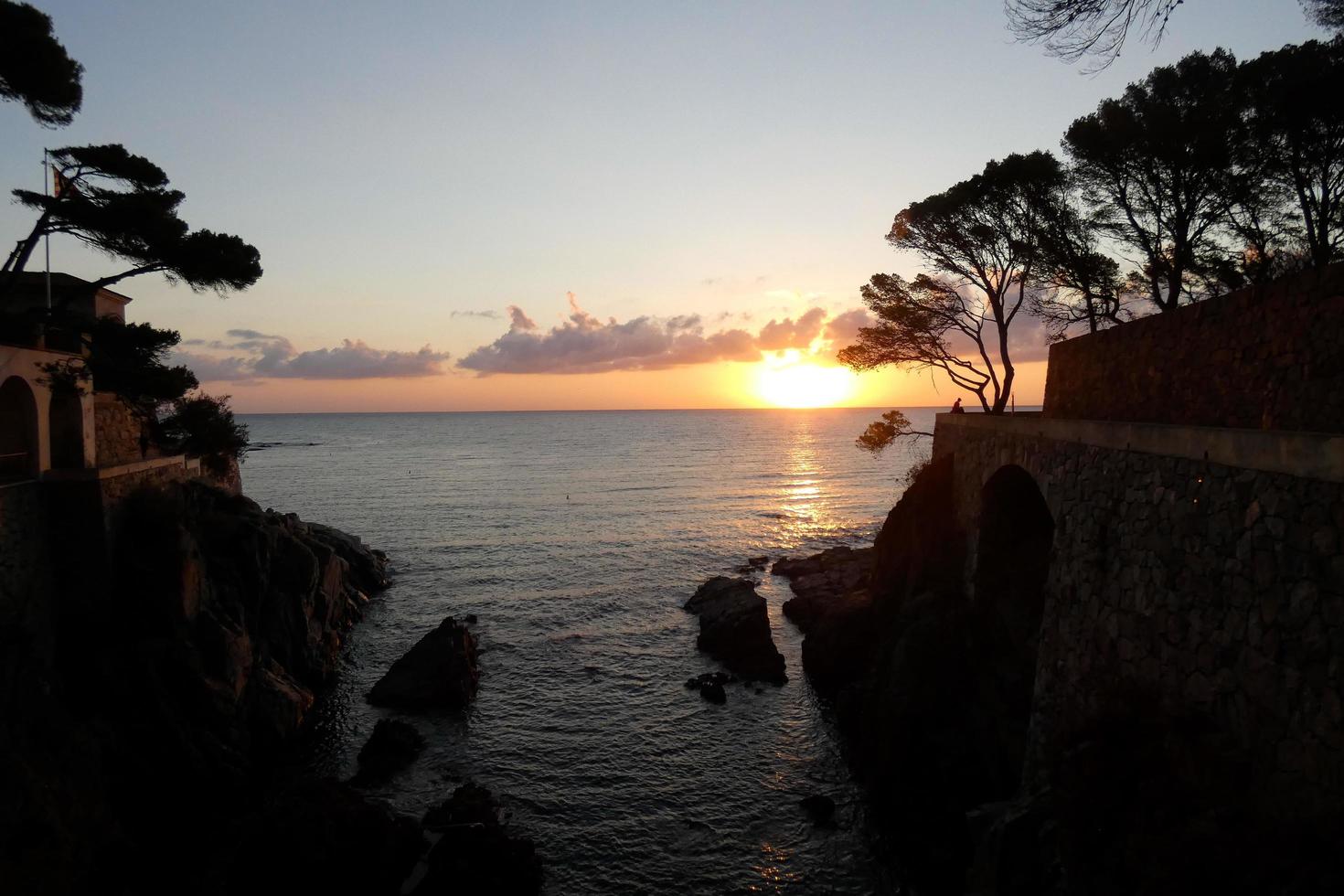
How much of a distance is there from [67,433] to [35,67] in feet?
36.6

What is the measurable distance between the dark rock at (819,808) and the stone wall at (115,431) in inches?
981

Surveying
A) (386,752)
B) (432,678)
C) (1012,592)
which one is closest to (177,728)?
(386,752)

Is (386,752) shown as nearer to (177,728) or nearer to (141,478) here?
(177,728)

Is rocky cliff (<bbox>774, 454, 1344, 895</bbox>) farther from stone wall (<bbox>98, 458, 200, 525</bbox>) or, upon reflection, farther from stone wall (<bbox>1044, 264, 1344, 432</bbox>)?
stone wall (<bbox>98, 458, 200, 525</bbox>)

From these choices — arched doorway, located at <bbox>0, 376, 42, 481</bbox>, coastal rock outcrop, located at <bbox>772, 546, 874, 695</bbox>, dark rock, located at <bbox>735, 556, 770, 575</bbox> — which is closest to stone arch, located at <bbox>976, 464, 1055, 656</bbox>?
coastal rock outcrop, located at <bbox>772, 546, 874, 695</bbox>

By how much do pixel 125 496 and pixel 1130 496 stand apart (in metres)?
27.4

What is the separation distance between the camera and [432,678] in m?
26.5

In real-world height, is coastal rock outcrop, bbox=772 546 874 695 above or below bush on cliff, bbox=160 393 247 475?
below

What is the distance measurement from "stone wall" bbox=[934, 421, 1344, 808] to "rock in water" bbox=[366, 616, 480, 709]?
751 inches

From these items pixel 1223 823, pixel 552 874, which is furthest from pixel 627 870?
pixel 1223 823

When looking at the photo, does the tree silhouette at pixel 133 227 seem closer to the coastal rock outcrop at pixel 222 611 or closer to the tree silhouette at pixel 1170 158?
the coastal rock outcrop at pixel 222 611

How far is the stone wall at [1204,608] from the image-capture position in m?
8.14

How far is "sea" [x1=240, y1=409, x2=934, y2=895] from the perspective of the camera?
58.6 ft

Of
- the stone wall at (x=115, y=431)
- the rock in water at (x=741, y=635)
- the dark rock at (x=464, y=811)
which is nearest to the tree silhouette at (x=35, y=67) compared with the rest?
the stone wall at (x=115, y=431)
